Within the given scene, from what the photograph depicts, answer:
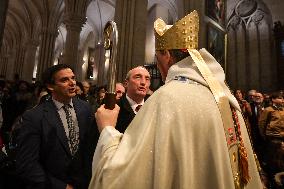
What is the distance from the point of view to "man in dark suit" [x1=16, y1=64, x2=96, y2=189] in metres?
1.84

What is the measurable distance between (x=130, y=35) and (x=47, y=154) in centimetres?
697

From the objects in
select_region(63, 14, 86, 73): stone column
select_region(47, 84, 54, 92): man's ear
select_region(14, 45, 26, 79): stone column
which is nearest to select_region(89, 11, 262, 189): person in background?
select_region(47, 84, 54, 92): man's ear

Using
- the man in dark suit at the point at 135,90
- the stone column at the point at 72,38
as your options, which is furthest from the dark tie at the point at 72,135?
the stone column at the point at 72,38

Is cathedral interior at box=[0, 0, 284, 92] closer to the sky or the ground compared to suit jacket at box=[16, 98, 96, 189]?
closer to the sky

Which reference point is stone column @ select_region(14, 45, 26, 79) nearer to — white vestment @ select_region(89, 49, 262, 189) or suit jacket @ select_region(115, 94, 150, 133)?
suit jacket @ select_region(115, 94, 150, 133)

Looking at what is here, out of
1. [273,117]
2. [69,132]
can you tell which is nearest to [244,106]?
[273,117]

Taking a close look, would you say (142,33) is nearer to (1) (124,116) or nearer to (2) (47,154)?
(1) (124,116)

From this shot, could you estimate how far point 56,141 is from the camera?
1995 millimetres

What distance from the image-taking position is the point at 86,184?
1827 mm

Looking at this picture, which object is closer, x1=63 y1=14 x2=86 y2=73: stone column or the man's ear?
the man's ear

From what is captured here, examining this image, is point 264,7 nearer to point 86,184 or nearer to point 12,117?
point 12,117

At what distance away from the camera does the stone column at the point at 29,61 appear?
65.7ft

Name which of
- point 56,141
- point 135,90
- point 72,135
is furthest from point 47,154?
point 135,90

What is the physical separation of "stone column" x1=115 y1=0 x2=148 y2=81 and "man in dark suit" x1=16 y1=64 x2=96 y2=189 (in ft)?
19.9
